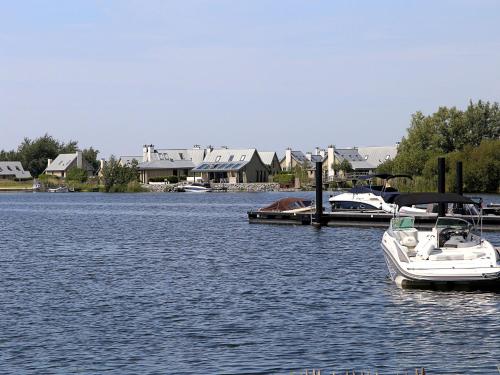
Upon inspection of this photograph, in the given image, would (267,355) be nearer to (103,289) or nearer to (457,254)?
(457,254)

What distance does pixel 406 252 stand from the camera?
107ft

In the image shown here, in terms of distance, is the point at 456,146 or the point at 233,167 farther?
the point at 233,167

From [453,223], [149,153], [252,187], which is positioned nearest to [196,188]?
[252,187]

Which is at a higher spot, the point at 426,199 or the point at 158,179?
the point at 158,179

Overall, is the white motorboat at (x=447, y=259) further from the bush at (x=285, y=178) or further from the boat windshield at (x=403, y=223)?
the bush at (x=285, y=178)

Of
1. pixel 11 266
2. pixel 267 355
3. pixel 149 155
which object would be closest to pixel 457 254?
pixel 267 355

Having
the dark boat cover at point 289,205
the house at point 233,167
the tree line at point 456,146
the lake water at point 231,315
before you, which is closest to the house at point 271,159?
the house at point 233,167

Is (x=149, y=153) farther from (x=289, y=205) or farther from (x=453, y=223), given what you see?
(x=453, y=223)

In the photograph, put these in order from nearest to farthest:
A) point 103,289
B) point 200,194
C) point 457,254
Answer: point 457,254, point 103,289, point 200,194

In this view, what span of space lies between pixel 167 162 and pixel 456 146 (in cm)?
6782

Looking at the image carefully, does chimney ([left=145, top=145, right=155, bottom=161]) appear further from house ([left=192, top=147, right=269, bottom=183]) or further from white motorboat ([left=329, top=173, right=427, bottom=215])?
white motorboat ([left=329, top=173, right=427, bottom=215])

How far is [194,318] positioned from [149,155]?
170008 millimetres

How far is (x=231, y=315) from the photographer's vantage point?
2795 cm

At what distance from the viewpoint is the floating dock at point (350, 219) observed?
5925 centimetres
